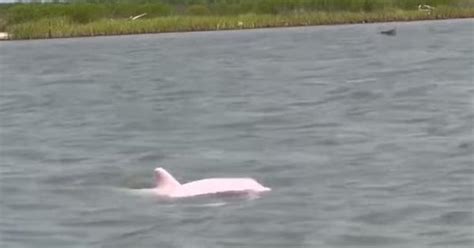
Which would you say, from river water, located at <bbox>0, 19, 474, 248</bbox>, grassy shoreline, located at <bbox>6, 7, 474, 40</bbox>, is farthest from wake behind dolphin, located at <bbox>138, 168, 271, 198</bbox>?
grassy shoreline, located at <bbox>6, 7, 474, 40</bbox>

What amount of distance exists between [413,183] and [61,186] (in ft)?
13.2

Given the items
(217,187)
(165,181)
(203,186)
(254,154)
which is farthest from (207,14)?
(217,187)

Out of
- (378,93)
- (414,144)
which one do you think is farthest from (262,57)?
(414,144)

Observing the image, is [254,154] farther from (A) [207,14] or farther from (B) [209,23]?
(A) [207,14]

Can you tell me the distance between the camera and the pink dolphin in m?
14.1

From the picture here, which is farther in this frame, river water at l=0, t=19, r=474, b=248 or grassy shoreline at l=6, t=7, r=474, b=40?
grassy shoreline at l=6, t=7, r=474, b=40

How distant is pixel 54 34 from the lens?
79.6 metres

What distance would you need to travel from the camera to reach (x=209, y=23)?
79250 mm

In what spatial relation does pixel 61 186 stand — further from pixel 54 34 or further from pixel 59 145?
pixel 54 34

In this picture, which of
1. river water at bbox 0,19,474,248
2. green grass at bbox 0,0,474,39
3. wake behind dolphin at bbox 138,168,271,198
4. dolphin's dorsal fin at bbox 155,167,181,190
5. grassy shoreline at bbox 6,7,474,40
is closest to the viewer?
river water at bbox 0,19,474,248

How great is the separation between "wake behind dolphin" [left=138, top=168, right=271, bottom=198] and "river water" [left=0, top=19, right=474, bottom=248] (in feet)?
0.85

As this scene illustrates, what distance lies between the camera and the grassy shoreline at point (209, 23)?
3017 inches

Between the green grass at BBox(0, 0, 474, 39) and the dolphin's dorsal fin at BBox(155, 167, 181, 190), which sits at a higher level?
the dolphin's dorsal fin at BBox(155, 167, 181, 190)

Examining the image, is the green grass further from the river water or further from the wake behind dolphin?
the wake behind dolphin
